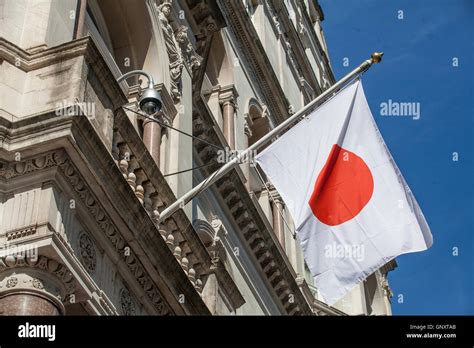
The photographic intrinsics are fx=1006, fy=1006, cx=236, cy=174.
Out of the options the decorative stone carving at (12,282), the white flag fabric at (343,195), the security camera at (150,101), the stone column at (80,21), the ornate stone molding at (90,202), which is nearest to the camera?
the decorative stone carving at (12,282)

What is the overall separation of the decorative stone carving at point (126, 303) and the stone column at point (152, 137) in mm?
4601

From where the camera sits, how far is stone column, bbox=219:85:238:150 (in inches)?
1013

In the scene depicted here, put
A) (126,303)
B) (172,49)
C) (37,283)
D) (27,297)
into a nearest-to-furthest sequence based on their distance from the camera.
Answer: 1. (27,297)
2. (37,283)
3. (126,303)
4. (172,49)

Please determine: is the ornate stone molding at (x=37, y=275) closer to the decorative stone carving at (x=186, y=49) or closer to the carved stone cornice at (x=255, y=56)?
the decorative stone carving at (x=186, y=49)

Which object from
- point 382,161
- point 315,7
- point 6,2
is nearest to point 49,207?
point 6,2

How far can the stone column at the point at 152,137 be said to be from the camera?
1766cm

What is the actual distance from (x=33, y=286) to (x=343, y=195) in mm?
5377

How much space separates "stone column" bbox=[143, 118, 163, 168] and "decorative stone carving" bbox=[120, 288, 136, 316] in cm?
460

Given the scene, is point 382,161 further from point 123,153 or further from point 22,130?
Answer: point 22,130

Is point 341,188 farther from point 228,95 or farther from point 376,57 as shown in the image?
point 228,95

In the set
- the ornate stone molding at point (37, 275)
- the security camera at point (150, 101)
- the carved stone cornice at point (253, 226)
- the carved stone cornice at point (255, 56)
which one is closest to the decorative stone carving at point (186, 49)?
the carved stone cornice at point (253, 226)

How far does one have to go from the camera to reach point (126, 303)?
13211 mm
